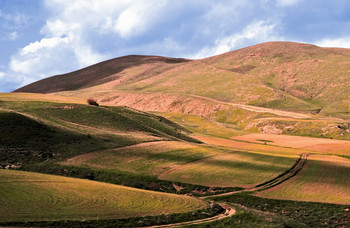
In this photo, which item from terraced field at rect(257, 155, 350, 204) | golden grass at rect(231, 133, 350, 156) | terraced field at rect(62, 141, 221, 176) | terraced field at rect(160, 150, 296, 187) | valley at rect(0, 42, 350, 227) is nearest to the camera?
valley at rect(0, 42, 350, 227)

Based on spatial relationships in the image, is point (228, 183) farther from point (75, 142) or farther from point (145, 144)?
point (75, 142)

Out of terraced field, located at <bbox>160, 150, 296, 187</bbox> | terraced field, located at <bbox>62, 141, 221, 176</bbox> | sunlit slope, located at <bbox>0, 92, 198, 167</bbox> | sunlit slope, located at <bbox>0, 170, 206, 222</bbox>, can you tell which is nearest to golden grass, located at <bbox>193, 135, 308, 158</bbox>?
terraced field, located at <bbox>160, 150, 296, 187</bbox>

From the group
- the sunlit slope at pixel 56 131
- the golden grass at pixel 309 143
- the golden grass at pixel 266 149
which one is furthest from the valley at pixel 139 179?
the golden grass at pixel 266 149

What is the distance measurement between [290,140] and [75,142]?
73.4 m

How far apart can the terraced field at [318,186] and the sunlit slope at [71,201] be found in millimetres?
14528

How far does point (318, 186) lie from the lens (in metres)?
44.9

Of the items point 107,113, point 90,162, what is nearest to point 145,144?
point 90,162

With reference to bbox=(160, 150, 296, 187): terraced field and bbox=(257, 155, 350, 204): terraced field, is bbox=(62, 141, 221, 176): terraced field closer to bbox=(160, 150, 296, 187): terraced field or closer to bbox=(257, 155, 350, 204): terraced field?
bbox=(160, 150, 296, 187): terraced field

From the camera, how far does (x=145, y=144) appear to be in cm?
6619

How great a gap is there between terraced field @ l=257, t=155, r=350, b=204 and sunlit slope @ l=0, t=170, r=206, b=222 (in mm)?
14528

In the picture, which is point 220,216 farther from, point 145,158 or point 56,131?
point 56,131

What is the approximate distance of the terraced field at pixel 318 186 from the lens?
40.6m

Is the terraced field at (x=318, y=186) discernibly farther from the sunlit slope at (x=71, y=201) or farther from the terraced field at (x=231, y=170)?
the sunlit slope at (x=71, y=201)

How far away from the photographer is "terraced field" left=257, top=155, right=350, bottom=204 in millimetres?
40594
